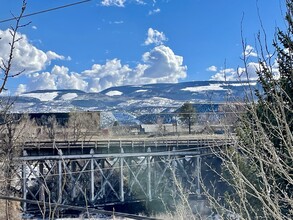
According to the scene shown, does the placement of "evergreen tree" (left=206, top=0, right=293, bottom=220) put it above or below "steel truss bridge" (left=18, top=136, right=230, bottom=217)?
above

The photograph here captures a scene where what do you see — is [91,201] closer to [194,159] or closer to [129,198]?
[129,198]

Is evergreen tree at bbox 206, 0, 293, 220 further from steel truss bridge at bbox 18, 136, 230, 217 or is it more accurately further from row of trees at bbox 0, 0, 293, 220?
steel truss bridge at bbox 18, 136, 230, 217

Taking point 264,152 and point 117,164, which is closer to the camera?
point 264,152

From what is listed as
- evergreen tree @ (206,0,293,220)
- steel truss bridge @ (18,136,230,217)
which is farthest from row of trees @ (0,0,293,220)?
steel truss bridge @ (18,136,230,217)

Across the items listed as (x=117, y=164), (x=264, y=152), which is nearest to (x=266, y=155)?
(x=264, y=152)

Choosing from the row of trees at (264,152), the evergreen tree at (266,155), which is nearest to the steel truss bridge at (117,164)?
the row of trees at (264,152)

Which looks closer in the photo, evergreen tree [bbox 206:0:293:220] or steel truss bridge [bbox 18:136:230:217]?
evergreen tree [bbox 206:0:293:220]

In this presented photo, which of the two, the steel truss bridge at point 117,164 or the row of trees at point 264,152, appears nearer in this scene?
the row of trees at point 264,152

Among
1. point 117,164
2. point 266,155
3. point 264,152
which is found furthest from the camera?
point 117,164

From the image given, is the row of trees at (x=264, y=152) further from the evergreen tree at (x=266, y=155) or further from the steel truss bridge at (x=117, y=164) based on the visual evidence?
the steel truss bridge at (x=117, y=164)

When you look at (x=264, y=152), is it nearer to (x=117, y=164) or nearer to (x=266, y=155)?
(x=266, y=155)

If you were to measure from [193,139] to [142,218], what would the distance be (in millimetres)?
25462

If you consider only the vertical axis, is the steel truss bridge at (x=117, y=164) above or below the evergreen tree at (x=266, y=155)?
below

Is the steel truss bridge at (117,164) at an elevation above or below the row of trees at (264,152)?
below
